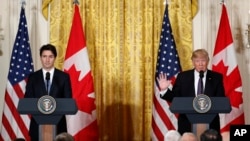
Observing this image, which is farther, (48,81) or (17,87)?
(17,87)

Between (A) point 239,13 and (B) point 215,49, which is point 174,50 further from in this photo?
(A) point 239,13

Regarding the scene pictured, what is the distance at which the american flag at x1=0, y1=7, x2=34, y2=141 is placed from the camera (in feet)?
24.6

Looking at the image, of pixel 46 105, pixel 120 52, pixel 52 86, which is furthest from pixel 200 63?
pixel 120 52

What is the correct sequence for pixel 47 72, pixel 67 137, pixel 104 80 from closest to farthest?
pixel 67 137
pixel 47 72
pixel 104 80

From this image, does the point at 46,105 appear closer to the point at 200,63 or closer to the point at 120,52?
the point at 200,63

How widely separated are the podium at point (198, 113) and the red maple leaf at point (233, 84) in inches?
84.7

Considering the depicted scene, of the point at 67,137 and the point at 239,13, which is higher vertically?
the point at 239,13

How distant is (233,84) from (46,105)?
3.13 metres

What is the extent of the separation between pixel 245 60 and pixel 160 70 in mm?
1388

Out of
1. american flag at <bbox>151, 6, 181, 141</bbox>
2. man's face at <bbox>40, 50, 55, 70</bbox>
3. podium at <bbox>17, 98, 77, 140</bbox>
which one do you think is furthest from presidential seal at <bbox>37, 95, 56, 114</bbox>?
american flag at <bbox>151, 6, 181, 141</bbox>

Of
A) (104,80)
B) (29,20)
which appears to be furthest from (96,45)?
(29,20)

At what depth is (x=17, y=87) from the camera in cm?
750

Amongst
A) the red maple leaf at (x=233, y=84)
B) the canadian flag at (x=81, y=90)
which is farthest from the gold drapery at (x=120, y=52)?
the red maple leaf at (x=233, y=84)

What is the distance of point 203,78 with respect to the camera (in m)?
5.88
